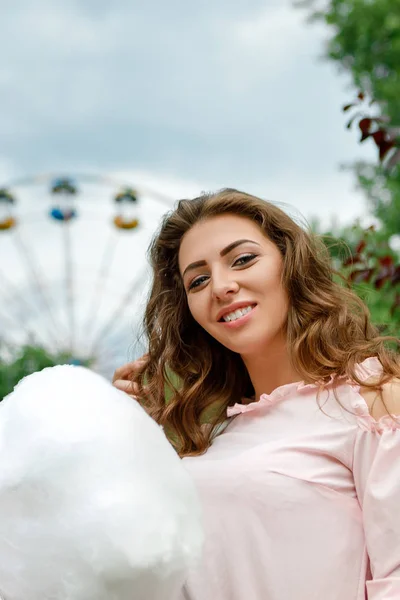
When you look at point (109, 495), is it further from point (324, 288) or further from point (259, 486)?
point (324, 288)

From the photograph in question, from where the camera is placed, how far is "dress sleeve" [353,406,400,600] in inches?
66.1

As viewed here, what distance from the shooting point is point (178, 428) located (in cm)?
234

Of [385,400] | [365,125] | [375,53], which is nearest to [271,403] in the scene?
[385,400]

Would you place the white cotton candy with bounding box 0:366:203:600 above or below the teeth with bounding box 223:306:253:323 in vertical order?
below

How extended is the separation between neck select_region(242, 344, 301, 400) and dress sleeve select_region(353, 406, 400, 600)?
350 millimetres

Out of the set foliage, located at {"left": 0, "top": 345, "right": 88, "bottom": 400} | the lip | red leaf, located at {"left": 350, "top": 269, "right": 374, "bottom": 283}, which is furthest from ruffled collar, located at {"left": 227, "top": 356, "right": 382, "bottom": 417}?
foliage, located at {"left": 0, "top": 345, "right": 88, "bottom": 400}

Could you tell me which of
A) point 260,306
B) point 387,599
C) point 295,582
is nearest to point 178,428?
point 260,306

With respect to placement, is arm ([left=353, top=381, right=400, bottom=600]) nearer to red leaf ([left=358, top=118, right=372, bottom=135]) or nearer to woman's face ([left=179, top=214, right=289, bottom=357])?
woman's face ([left=179, top=214, right=289, bottom=357])

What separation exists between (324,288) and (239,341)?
1.06ft

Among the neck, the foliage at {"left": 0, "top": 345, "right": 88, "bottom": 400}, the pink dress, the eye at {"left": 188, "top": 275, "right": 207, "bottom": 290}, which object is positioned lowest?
the foliage at {"left": 0, "top": 345, "right": 88, "bottom": 400}

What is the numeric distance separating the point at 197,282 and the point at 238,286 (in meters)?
0.16

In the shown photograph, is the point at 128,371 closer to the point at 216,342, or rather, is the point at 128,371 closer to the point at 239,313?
the point at 216,342

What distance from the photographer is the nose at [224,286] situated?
204cm

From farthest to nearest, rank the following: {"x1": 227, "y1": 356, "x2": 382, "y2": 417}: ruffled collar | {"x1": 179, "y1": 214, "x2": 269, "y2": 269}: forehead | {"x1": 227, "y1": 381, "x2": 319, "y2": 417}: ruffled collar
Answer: {"x1": 179, "y1": 214, "x2": 269, "y2": 269}: forehead → {"x1": 227, "y1": 381, "x2": 319, "y2": 417}: ruffled collar → {"x1": 227, "y1": 356, "x2": 382, "y2": 417}: ruffled collar
